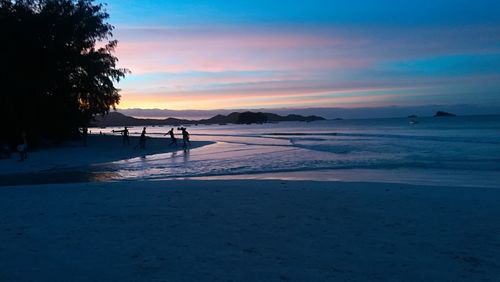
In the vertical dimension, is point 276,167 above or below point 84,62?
below

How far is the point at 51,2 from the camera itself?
36.2 meters

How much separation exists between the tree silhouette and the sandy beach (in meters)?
23.0

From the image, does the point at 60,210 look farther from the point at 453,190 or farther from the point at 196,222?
the point at 453,190

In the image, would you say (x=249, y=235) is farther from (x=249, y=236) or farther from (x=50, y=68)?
(x=50, y=68)

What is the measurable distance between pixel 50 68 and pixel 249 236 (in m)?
31.9

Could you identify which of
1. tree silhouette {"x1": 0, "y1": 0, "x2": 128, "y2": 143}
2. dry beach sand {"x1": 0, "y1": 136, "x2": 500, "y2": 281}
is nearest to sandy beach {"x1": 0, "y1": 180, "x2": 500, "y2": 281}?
dry beach sand {"x1": 0, "y1": 136, "x2": 500, "y2": 281}

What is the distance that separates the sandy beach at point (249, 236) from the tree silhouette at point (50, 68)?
23.0m

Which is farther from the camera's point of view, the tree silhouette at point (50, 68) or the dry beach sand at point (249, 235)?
the tree silhouette at point (50, 68)

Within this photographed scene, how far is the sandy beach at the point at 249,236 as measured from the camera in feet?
19.1

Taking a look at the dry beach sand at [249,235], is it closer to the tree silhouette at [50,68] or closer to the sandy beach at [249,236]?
the sandy beach at [249,236]

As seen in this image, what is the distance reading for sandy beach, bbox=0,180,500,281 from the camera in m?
5.82

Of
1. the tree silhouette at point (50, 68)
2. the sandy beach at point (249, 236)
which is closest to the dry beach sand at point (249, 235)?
the sandy beach at point (249, 236)

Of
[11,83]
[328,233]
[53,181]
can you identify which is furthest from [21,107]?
[328,233]

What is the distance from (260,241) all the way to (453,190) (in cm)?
824
